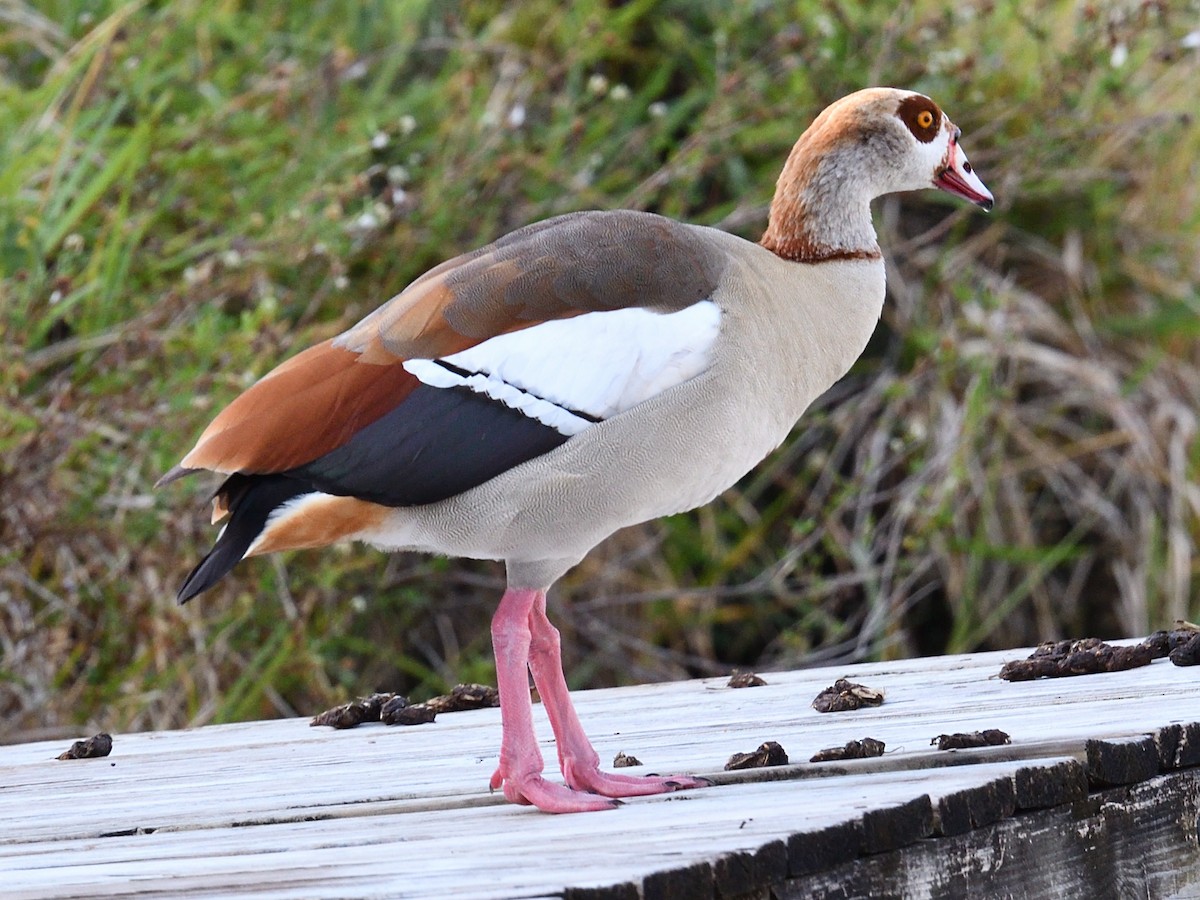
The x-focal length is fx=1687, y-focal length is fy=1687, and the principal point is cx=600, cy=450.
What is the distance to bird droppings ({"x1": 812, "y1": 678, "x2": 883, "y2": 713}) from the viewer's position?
126 inches

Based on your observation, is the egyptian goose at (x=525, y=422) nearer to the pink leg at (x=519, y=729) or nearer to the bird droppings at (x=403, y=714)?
the pink leg at (x=519, y=729)

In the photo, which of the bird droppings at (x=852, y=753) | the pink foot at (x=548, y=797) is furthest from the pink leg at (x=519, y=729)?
the bird droppings at (x=852, y=753)

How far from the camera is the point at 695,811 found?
2162mm

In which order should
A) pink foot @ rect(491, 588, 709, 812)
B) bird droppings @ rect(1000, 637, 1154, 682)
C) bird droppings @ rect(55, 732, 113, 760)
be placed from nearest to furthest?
pink foot @ rect(491, 588, 709, 812) < bird droppings @ rect(1000, 637, 1154, 682) < bird droppings @ rect(55, 732, 113, 760)

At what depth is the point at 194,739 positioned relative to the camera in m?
3.63

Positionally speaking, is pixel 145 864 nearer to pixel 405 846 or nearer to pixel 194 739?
pixel 405 846

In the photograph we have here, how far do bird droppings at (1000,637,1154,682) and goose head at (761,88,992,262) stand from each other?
34.8 inches

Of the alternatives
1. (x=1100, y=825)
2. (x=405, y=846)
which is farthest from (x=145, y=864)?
(x=1100, y=825)

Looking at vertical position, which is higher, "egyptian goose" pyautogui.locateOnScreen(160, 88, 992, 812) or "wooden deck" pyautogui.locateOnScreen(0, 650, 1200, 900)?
"egyptian goose" pyautogui.locateOnScreen(160, 88, 992, 812)

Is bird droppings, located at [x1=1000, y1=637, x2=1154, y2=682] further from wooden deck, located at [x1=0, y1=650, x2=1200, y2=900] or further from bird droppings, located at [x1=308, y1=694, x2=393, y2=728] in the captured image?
bird droppings, located at [x1=308, y1=694, x2=393, y2=728]

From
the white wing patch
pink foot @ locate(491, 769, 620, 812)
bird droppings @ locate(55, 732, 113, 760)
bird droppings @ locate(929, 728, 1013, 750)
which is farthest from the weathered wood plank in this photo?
bird droppings @ locate(55, 732, 113, 760)

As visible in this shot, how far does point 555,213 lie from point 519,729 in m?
3.45

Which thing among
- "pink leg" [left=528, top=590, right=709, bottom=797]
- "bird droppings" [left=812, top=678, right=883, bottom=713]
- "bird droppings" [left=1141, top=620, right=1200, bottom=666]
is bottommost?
"bird droppings" [left=812, top=678, right=883, bottom=713]

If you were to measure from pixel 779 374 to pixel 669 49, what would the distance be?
4.20m
